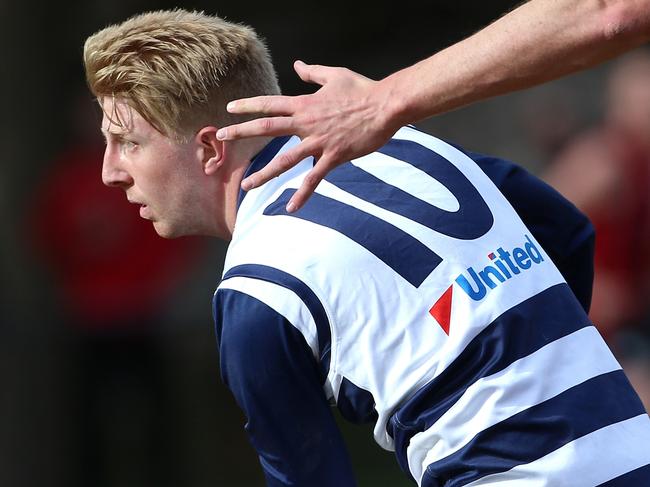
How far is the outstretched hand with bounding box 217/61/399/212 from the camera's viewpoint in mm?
2338

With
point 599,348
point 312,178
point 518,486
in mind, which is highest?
point 312,178

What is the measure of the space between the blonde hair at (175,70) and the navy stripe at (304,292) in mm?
459

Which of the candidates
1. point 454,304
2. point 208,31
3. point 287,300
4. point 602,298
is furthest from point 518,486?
point 602,298

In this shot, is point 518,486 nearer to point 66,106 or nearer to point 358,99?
point 358,99

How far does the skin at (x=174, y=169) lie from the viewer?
2971mm

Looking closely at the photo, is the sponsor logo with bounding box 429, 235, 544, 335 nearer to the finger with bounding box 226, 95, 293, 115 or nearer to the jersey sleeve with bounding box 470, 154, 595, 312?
the jersey sleeve with bounding box 470, 154, 595, 312

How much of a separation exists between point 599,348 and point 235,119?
3.15 ft

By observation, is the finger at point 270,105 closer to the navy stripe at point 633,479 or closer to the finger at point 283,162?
the finger at point 283,162

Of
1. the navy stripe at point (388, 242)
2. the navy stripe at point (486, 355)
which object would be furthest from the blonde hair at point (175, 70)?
the navy stripe at point (486, 355)

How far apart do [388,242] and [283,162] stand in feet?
1.24

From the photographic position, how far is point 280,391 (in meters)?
2.67

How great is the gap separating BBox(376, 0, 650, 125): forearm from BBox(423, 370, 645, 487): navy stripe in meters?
0.67

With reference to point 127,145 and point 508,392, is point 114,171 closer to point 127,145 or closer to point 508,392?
point 127,145

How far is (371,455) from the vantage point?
8.44 metres
